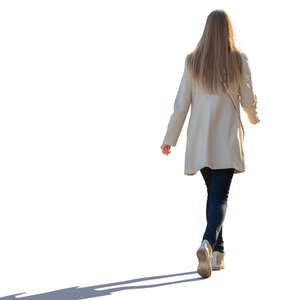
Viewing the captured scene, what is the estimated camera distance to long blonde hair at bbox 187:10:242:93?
590 centimetres

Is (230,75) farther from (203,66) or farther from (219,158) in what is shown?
(219,158)

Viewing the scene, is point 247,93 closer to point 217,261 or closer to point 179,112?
point 179,112

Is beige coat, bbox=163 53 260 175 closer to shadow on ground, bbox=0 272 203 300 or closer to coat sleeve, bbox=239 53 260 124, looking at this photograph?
coat sleeve, bbox=239 53 260 124

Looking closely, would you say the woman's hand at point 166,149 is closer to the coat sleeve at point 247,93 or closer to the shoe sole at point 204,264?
the coat sleeve at point 247,93

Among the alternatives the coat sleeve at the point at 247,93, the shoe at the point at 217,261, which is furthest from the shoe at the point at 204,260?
the coat sleeve at the point at 247,93

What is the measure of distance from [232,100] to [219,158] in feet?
1.75

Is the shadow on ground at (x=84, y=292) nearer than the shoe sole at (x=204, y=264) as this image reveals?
Yes

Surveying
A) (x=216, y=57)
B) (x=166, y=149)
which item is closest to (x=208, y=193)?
(x=166, y=149)

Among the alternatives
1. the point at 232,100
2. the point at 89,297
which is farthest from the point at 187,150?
→ the point at 89,297

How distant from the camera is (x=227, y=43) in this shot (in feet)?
19.5

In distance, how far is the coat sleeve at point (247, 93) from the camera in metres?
5.95

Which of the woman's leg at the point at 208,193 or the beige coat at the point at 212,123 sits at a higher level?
the beige coat at the point at 212,123

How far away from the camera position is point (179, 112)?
6086 millimetres

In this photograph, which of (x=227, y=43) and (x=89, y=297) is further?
(x=227, y=43)
